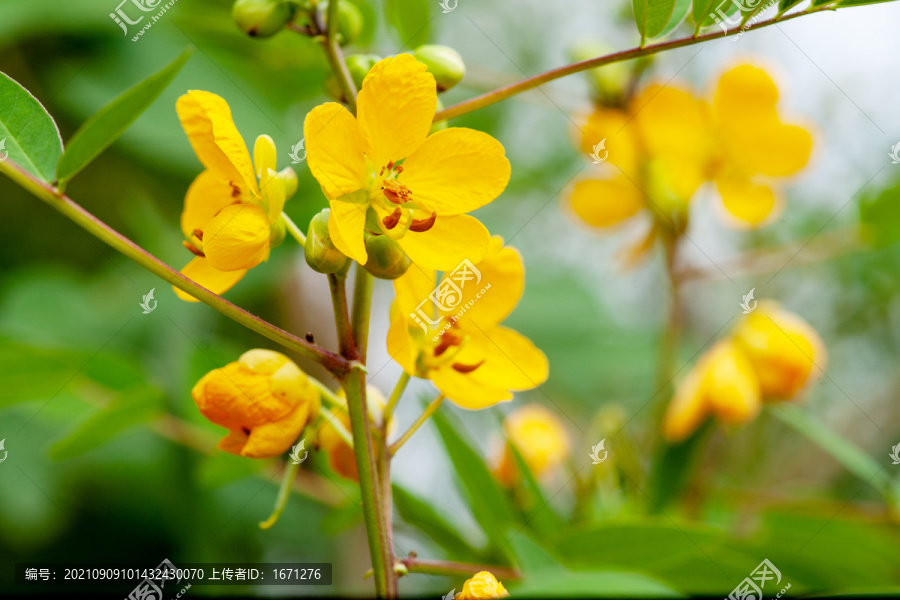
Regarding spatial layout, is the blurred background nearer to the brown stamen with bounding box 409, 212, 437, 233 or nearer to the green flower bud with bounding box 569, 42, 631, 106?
the green flower bud with bounding box 569, 42, 631, 106

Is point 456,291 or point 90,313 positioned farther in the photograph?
point 90,313

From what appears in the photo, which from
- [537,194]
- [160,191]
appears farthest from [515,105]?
[160,191]

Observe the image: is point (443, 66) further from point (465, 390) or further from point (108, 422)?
point (108, 422)

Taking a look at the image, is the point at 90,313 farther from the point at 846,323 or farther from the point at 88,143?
the point at 846,323

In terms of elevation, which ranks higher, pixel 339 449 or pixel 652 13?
pixel 652 13

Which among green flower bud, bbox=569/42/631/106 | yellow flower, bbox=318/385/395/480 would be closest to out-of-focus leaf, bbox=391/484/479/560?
yellow flower, bbox=318/385/395/480

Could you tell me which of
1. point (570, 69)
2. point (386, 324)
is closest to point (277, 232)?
point (570, 69)
